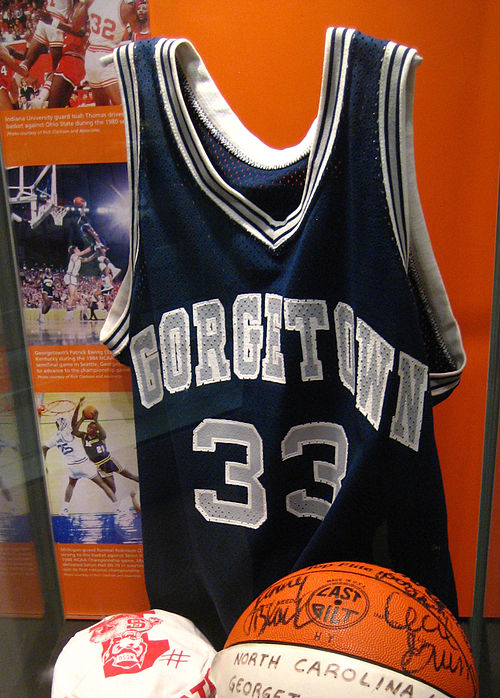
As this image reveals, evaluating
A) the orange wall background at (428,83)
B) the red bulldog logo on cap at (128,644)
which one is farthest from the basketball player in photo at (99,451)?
the orange wall background at (428,83)

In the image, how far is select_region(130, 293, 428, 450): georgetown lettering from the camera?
71cm

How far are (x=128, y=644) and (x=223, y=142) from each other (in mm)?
696

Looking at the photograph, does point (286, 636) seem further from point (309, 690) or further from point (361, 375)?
point (361, 375)

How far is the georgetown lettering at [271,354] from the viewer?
71 cm

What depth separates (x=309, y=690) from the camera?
22.0 inches

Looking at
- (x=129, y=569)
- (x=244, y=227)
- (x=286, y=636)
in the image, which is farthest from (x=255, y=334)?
(x=129, y=569)

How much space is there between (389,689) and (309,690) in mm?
77

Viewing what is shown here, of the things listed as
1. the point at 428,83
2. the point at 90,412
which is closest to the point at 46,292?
the point at 90,412

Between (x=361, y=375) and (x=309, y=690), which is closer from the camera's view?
(x=309, y=690)

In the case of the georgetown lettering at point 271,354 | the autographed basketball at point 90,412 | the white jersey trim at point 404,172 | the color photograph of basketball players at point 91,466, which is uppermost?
the white jersey trim at point 404,172

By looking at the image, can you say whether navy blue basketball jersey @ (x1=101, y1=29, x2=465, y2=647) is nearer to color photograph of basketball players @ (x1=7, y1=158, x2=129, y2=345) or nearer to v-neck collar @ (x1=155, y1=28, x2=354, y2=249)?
v-neck collar @ (x1=155, y1=28, x2=354, y2=249)
